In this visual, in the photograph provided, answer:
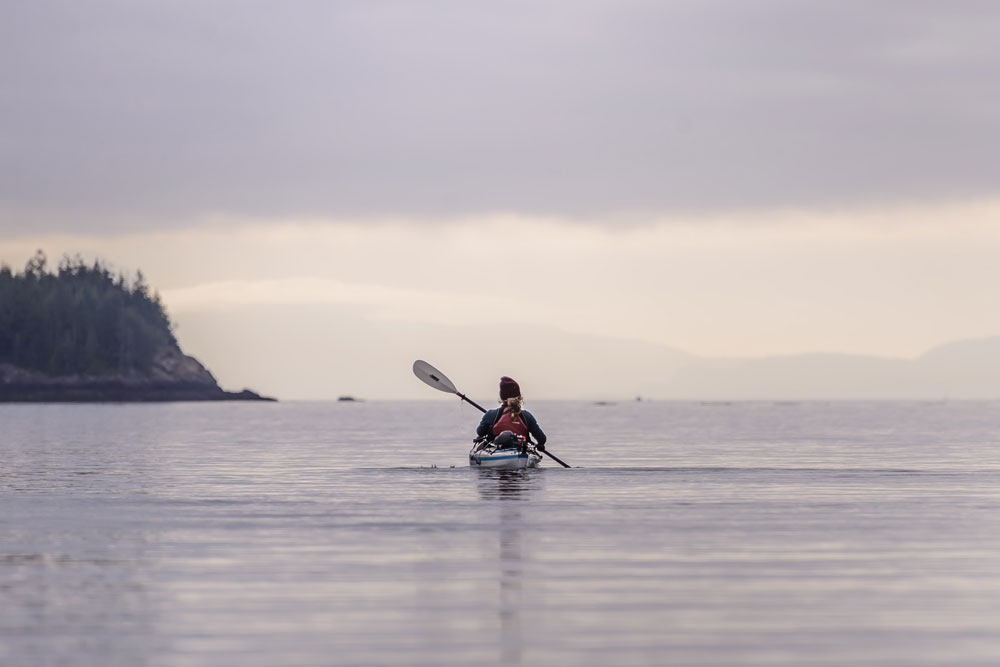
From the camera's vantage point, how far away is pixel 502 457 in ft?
137

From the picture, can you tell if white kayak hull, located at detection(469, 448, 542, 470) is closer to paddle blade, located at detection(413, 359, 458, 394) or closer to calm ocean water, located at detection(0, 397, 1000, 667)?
calm ocean water, located at detection(0, 397, 1000, 667)

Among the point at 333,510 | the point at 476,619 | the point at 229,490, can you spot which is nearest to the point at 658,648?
the point at 476,619

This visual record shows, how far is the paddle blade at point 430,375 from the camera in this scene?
164 feet

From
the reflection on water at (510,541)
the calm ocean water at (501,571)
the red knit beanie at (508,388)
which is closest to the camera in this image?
the calm ocean water at (501,571)

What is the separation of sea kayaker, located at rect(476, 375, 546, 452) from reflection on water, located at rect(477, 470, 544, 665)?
122 cm

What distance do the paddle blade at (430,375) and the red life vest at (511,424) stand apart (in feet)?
27.8

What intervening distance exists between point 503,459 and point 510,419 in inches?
53.1

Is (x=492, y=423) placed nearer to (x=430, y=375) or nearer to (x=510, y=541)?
(x=430, y=375)

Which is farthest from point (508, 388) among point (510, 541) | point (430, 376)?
point (510, 541)

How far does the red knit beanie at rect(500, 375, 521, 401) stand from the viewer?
39.9 m

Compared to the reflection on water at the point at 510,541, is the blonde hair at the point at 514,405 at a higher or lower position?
higher

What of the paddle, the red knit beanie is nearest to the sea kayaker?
the red knit beanie

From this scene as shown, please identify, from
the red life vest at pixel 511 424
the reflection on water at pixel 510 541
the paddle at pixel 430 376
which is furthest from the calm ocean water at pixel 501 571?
the paddle at pixel 430 376

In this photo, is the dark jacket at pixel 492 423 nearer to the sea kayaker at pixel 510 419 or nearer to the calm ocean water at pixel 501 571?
the sea kayaker at pixel 510 419
